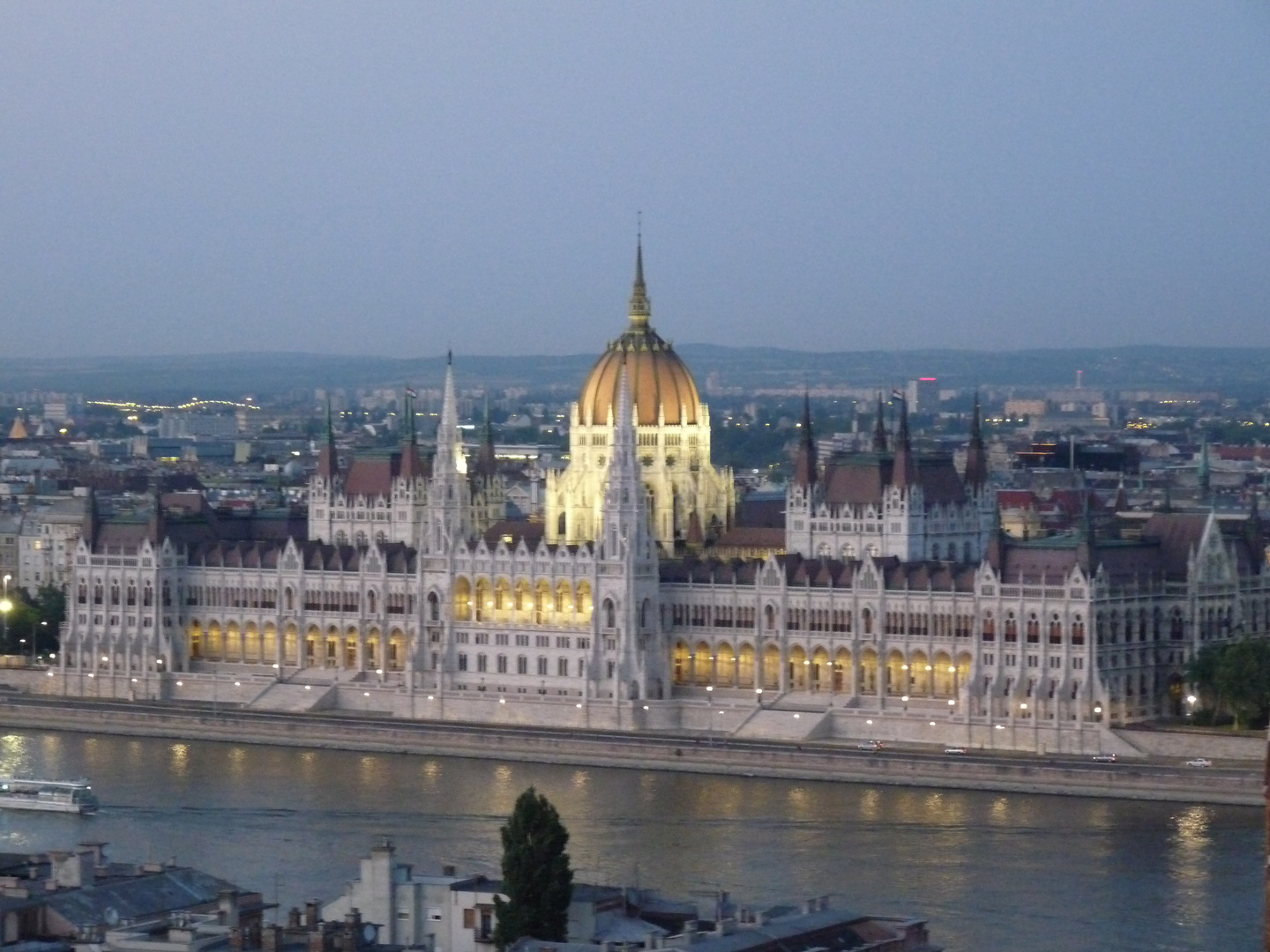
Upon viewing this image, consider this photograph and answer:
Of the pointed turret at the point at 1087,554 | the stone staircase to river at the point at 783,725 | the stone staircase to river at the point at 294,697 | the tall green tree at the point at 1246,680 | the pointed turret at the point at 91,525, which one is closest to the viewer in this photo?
the tall green tree at the point at 1246,680

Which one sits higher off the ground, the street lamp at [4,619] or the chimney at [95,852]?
the chimney at [95,852]

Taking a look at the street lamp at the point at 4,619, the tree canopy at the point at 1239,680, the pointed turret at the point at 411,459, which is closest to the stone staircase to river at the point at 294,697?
the pointed turret at the point at 411,459

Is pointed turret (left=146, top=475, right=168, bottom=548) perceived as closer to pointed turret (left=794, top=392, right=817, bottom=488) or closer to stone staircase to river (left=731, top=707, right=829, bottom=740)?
pointed turret (left=794, top=392, right=817, bottom=488)

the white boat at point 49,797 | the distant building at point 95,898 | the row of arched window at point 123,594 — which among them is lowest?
the white boat at point 49,797

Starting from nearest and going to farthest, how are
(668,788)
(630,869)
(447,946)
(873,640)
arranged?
(447,946) < (630,869) < (668,788) < (873,640)

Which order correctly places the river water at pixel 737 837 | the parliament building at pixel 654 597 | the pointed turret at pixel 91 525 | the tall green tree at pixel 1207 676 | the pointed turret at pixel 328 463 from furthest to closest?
the pointed turret at pixel 328 463 < the pointed turret at pixel 91 525 < the parliament building at pixel 654 597 < the tall green tree at pixel 1207 676 < the river water at pixel 737 837

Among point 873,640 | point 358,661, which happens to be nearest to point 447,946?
point 873,640

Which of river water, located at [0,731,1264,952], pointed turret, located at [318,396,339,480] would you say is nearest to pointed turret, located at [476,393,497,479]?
pointed turret, located at [318,396,339,480]

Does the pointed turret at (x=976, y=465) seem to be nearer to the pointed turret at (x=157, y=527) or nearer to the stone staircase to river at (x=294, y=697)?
the stone staircase to river at (x=294, y=697)

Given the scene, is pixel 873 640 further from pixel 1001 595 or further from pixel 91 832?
pixel 91 832
